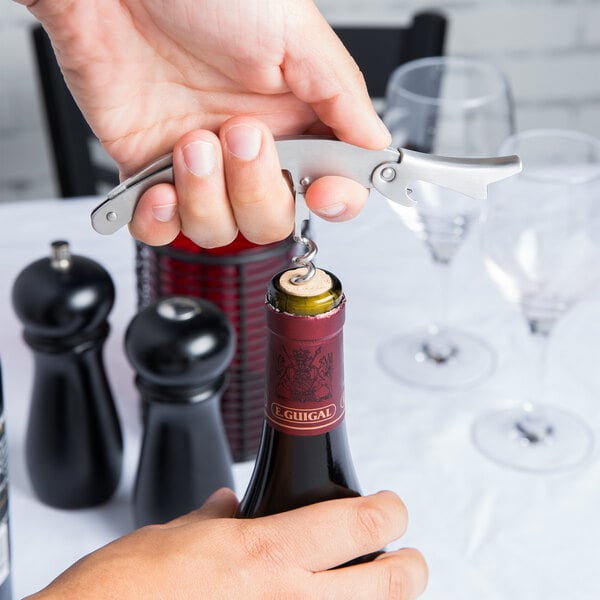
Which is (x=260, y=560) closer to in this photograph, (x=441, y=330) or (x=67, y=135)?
(x=441, y=330)

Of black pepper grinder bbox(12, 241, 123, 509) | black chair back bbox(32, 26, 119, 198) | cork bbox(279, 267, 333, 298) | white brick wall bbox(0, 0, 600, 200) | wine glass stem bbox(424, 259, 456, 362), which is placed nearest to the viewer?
cork bbox(279, 267, 333, 298)

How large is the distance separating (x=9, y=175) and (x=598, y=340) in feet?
4.67

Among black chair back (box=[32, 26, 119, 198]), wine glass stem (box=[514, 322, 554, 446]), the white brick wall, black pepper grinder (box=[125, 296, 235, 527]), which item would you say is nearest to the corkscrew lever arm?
black pepper grinder (box=[125, 296, 235, 527])

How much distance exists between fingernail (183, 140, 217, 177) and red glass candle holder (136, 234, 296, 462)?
0.54 ft

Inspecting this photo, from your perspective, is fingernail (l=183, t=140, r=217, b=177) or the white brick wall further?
the white brick wall

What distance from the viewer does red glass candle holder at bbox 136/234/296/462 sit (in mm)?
775

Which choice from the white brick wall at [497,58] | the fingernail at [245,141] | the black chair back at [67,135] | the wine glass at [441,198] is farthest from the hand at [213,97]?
the white brick wall at [497,58]

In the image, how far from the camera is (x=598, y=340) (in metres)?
0.98

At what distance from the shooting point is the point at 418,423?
0.88 meters

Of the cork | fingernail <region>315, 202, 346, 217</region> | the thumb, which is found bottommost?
fingernail <region>315, 202, 346, 217</region>

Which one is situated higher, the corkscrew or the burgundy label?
the corkscrew

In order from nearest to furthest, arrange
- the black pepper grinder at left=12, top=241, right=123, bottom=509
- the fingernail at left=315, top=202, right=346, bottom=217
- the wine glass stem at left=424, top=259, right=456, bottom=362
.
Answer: the fingernail at left=315, top=202, right=346, bottom=217 < the black pepper grinder at left=12, top=241, right=123, bottom=509 < the wine glass stem at left=424, top=259, right=456, bottom=362

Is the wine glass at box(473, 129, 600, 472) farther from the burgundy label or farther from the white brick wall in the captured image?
the white brick wall

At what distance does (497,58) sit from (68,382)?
1.57 metres
